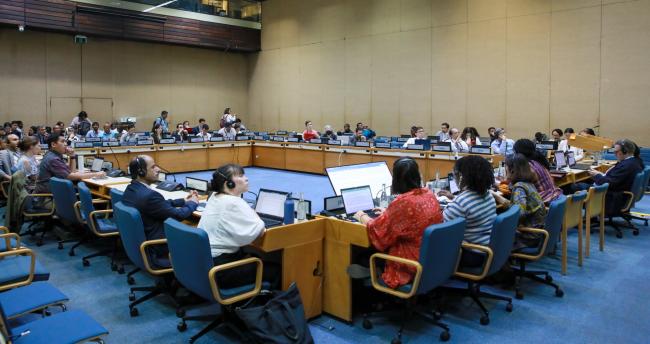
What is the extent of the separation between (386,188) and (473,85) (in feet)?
27.2

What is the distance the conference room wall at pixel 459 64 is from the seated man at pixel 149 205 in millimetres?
9175

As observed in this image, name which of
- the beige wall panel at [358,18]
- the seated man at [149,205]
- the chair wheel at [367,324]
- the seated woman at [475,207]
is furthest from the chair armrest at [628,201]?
the beige wall panel at [358,18]

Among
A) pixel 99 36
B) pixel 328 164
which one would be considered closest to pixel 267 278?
pixel 328 164

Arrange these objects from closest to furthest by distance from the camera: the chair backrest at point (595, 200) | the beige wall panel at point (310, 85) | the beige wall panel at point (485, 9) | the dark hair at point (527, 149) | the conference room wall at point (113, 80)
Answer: the dark hair at point (527, 149) → the chair backrest at point (595, 200) → the beige wall panel at point (485, 9) → the conference room wall at point (113, 80) → the beige wall panel at point (310, 85)

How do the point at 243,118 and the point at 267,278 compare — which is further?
the point at 243,118

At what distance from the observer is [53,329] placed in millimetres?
2141

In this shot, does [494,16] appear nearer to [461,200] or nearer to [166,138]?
[166,138]

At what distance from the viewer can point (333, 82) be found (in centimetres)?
1470

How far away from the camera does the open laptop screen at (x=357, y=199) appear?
3.56m

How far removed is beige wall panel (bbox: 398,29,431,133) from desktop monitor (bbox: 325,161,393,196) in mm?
8592

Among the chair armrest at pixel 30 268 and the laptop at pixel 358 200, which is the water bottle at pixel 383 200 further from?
the chair armrest at pixel 30 268

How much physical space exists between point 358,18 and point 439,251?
476 inches

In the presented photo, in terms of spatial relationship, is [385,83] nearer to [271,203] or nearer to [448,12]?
[448,12]

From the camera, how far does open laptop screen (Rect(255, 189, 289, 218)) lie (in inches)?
135
